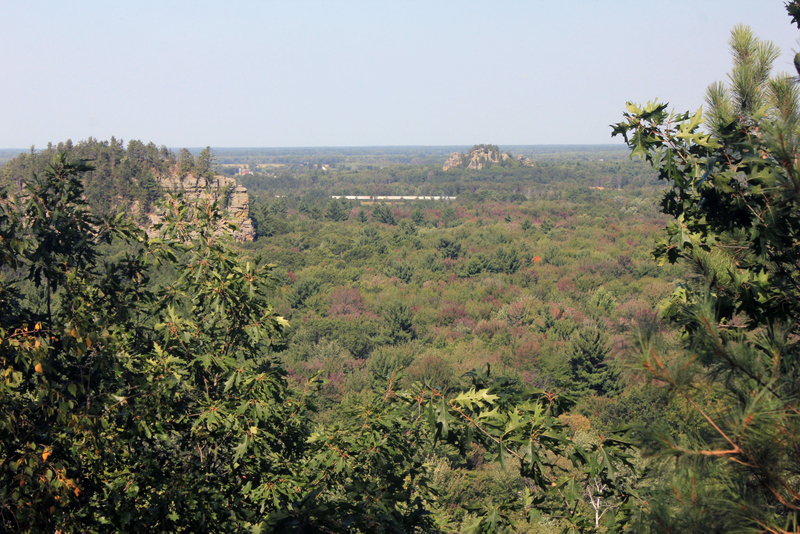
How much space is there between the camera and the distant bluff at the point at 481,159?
170m

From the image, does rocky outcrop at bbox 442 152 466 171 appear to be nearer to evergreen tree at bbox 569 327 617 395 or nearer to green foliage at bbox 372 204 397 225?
green foliage at bbox 372 204 397 225

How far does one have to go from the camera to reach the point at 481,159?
172375 mm

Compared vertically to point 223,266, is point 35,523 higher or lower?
lower

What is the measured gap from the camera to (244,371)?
522 cm

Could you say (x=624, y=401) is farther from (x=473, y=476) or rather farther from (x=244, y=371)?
(x=244, y=371)

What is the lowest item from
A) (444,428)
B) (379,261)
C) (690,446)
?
(379,261)

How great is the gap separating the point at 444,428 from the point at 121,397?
2.69 metres

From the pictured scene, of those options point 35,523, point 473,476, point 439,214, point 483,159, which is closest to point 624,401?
point 473,476

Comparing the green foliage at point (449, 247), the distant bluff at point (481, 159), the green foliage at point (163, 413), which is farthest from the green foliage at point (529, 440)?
the distant bluff at point (481, 159)

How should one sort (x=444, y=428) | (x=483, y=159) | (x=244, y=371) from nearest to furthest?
1. (x=444, y=428)
2. (x=244, y=371)
3. (x=483, y=159)

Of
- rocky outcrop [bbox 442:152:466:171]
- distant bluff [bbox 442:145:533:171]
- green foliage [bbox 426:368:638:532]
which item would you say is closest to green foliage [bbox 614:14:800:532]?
green foliage [bbox 426:368:638:532]

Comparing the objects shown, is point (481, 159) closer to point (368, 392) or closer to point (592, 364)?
point (592, 364)

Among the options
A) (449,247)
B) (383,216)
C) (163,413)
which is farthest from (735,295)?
(383,216)

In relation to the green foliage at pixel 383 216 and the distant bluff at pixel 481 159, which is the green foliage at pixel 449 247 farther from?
the distant bluff at pixel 481 159
